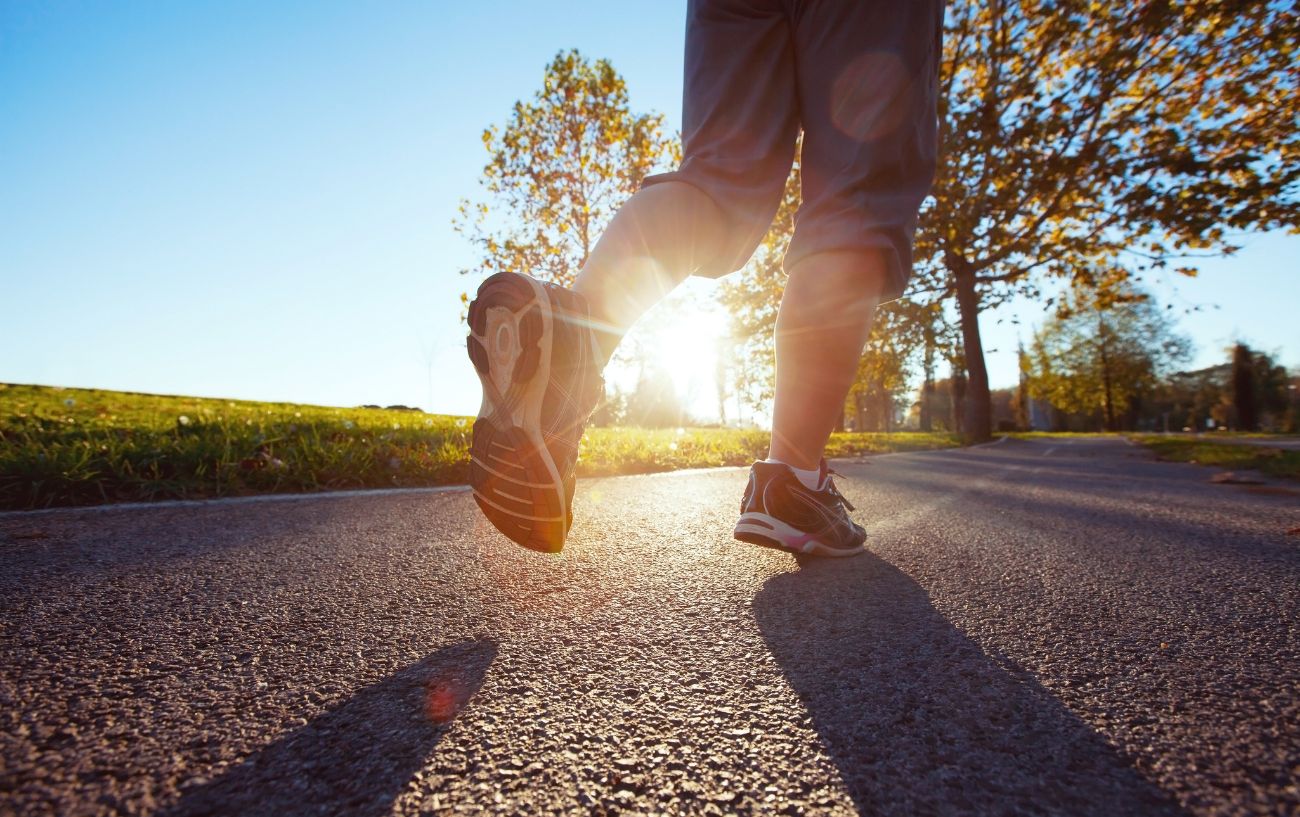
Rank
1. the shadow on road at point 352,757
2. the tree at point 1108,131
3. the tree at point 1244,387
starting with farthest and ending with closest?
the tree at point 1244,387 → the tree at point 1108,131 → the shadow on road at point 352,757

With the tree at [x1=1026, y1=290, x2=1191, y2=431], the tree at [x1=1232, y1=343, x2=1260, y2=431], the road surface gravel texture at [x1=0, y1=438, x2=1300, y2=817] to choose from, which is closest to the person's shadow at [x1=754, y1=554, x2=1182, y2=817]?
the road surface gravel texture at [x1=0, y1=438, x2=1300, y2=817]

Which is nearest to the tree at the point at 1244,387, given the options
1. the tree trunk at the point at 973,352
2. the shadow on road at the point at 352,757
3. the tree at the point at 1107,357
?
the tree at the point at 1107,357

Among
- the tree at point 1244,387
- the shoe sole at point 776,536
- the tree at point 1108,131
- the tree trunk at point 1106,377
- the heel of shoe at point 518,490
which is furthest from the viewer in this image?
the tree trunk at point 1106,377

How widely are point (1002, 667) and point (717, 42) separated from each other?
60.0 inches

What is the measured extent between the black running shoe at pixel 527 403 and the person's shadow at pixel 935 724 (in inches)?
18.0

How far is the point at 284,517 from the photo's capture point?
1936 mm

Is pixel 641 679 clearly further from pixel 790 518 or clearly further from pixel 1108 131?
pixel 1108 131

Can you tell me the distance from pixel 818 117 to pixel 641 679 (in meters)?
1.35

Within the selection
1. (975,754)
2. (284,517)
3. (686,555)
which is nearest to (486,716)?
(975,754)

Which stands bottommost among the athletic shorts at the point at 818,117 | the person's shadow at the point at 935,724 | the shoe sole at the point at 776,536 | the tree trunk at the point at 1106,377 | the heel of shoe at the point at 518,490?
the person's shadow at the point at 935,724

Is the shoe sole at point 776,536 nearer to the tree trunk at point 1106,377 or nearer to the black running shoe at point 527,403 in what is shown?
the black running shoe at point 527,403

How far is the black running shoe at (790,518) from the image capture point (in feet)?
4.65

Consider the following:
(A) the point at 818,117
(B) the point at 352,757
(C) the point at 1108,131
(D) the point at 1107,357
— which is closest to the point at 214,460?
(B) the point at 352,757

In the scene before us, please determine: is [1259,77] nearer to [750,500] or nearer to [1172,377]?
[750,500]
